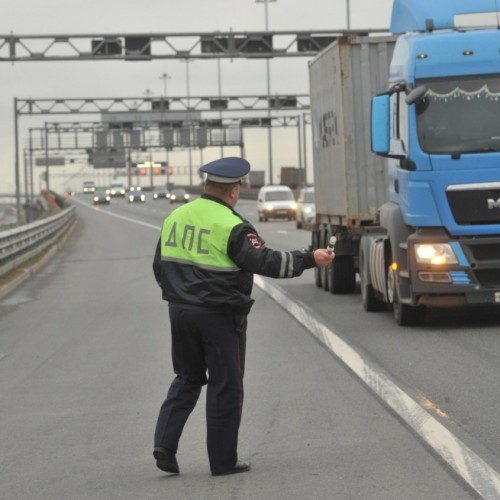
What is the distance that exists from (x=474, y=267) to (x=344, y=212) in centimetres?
448

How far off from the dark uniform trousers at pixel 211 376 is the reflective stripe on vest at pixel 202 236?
268 millimetres

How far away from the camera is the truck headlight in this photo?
48.0ft

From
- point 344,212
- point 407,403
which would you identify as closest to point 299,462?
point 407,403

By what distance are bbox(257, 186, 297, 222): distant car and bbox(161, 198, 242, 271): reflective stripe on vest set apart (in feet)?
180

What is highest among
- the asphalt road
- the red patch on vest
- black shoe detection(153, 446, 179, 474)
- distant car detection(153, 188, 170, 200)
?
distant car detection(153, 188, 170, 200)

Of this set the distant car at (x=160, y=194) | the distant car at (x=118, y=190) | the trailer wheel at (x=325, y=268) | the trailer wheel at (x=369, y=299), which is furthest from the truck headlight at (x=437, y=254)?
the distant car at (x=118, y=190)

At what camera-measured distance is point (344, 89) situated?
1878cm

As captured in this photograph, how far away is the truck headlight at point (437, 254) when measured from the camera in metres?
14.6

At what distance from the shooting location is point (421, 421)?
915cm

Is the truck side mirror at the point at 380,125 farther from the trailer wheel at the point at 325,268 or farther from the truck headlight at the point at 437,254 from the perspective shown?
the trailer wheel at the point at 325,268

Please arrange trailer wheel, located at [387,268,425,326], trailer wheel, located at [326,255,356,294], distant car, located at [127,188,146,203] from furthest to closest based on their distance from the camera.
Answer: distant car, located at [127,188,146,203]
trailer wheel, located at [326,255,356,294]
trailer wheel, located at [387,268,425,326]

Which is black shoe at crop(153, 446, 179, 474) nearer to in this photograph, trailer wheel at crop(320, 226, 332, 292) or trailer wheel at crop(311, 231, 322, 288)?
trailer wheel at crop(320, 226, 332, 292)

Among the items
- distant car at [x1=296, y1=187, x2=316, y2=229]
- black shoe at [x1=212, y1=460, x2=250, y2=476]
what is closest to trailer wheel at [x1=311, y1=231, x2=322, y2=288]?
black shoe at [x1=212, y1=460, x2=250, y2=476]

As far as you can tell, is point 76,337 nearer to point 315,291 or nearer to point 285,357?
point 285,357
